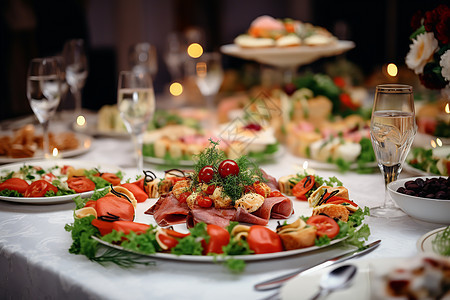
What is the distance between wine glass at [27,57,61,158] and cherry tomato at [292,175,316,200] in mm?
1062

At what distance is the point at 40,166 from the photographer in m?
1.99

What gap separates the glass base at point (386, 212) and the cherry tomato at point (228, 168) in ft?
1.48

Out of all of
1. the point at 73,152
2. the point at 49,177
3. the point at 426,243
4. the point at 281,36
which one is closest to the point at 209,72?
the point at 281,36

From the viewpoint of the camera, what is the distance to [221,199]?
138 centimetres

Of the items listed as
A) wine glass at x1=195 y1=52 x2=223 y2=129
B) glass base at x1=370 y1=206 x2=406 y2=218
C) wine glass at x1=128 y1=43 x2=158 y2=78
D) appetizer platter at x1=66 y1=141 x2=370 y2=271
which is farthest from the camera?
wine glass at x1=128 y1=43 x2=158 y2=78

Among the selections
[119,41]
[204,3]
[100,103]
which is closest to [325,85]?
[100,103]

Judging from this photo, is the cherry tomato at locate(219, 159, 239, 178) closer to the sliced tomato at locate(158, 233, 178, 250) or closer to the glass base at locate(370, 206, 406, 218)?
the sliced tomato at locate(158, 233, 178, 250)

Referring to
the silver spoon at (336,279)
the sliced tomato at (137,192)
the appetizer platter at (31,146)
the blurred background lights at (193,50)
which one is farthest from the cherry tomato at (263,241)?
the blurred background lights at (193,50)

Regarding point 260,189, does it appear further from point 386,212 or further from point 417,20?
point 417,20

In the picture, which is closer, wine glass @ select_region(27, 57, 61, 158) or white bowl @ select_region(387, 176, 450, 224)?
white bowl @ select_region(387, 176, 450, 224)

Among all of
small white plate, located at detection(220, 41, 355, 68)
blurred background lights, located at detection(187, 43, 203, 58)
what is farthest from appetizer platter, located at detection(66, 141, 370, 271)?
blurred background lights, located at detection(187, 43, 203, 58)

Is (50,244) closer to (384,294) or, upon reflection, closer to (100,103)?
(384,294)

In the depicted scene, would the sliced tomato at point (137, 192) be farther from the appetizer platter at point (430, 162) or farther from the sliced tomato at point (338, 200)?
the appetizer platter at point (430, 162)

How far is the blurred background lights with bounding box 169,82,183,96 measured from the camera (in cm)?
508
